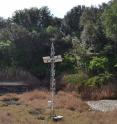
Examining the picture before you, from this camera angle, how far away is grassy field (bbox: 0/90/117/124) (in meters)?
15.5

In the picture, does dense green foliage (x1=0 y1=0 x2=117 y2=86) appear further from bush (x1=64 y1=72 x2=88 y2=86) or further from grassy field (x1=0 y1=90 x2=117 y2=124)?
grassy field (x1=0 y1=90 x2=117 y2=124)

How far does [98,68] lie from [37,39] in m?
9.26

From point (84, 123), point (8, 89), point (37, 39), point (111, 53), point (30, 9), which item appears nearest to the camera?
point (84, 123)

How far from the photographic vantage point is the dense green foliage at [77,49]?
31.8m

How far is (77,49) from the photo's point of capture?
34938 millimetres

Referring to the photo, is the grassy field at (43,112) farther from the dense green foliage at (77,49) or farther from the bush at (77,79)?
the dense green foliage at (77,49)

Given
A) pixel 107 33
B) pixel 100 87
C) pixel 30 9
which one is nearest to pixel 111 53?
pixel 107 33

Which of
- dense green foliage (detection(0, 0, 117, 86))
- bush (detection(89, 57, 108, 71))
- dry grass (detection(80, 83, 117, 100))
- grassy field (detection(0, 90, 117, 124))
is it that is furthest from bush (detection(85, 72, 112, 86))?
grassy field (detection(0, 90, 117, 124))

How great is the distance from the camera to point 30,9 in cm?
5028

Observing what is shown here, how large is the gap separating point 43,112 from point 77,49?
53.7 ft

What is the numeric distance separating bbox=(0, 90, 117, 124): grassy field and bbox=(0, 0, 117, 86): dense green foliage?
618 centimetres

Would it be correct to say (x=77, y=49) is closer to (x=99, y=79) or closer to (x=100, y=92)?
(x=99, y=79)

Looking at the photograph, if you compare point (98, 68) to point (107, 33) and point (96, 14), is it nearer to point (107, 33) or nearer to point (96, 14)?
point (107, 33)

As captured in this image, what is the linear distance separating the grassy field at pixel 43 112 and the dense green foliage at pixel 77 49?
618 centimetres
